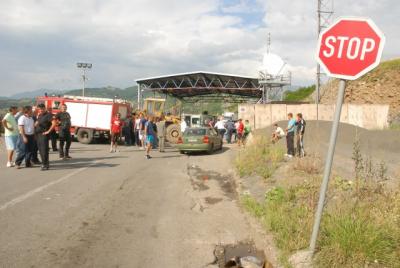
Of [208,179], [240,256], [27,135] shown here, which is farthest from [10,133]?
[240,256]

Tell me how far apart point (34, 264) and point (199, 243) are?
209 cm

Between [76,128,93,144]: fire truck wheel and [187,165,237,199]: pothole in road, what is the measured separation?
38.1ft

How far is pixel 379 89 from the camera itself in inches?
1718

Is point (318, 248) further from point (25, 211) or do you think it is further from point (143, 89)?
point (143, 89)

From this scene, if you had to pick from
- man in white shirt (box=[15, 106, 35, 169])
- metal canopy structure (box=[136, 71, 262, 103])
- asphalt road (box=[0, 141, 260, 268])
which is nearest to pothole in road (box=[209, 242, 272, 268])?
asphalt road (box=[0, 141, 260, 268])

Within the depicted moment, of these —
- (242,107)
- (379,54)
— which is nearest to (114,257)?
(379,54)

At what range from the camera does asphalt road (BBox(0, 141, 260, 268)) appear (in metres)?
4.86

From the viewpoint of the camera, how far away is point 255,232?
5973 mm

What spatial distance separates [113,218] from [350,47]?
4452 mm

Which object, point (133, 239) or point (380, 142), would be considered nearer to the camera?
point (133, 239)

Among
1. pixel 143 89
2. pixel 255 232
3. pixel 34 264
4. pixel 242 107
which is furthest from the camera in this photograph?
pixel 143 89

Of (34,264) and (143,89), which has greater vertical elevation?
(143,89)

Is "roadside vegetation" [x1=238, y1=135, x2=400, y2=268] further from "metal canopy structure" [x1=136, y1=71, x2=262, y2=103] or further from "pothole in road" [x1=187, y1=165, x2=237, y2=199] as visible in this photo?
"metal canopy structure" [x1=136, y1=71, x2=262, y2=103]

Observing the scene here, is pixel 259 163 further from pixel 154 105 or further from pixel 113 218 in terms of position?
pixel 154 105
